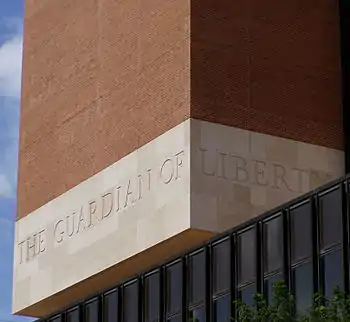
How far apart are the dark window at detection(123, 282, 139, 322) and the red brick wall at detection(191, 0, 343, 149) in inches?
260

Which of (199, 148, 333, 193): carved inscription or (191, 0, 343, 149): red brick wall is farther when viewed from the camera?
(191, 0, 343, 149): red brick wall

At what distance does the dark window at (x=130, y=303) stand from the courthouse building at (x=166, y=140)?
0.17 feet

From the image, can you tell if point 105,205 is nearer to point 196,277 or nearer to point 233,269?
point 196,277

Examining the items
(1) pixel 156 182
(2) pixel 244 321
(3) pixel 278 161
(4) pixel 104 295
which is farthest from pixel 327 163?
(2) pixel 244 321

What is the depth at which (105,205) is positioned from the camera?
55.5m

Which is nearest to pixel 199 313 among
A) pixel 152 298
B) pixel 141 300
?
pixel 152 298

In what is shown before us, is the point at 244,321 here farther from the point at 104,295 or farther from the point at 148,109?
the point at 148,109

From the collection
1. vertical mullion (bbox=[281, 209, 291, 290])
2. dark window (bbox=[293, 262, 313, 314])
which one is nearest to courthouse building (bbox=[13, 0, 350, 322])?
vertical mullion (bbox=[281, 209, 291, 290])

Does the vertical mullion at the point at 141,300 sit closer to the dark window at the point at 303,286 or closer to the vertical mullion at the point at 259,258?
the vertical mullion at the point at 259,258

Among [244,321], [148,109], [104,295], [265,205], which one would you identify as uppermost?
[148,109]

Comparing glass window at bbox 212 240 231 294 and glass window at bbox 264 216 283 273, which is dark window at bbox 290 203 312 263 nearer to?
glass window at bbox 264 216 283 273

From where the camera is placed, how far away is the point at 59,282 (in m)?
57.3

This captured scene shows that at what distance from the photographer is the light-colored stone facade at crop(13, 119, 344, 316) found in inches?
2025

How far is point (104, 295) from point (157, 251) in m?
3.16
